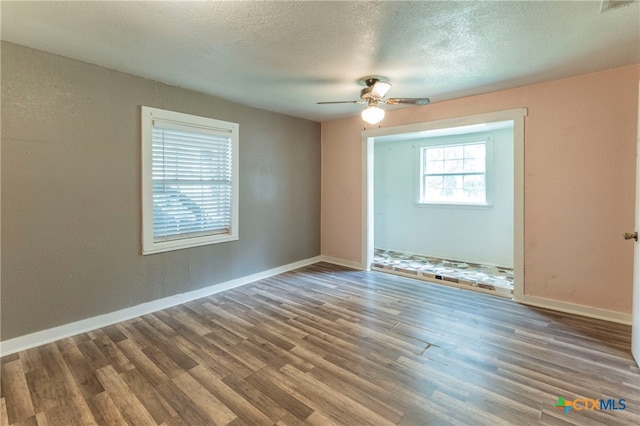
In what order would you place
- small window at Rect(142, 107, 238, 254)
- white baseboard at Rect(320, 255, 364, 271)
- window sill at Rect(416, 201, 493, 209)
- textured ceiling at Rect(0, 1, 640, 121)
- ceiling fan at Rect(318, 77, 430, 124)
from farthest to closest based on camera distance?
window sill at Rect(416, 201, 493, 209) < white baseboard at Rect(320, 255, 364, 271) < small window at Rect(142, 107, 238, 254) < ceiling fan at Rect(318, 77, 430, 124) < textured ceiling at Rect(0, 1, 640, 121)

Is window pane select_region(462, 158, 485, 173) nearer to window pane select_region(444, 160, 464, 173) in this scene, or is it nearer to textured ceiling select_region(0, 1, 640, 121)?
window pane select_region(444, 160, 464, 173)

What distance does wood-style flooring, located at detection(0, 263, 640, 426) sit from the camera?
68.8 inches

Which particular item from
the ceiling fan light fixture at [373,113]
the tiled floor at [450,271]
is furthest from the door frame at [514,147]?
the ceiling fan light fixture at [373,113]

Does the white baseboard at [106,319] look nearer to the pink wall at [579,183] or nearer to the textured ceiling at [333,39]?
the textured ceiling at [333,39]

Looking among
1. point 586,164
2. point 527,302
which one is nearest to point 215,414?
point 527,302

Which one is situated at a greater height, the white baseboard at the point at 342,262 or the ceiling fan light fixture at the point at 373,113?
the ceiling fan light fixture at the point at 373,113

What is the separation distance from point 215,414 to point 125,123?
2787 mm

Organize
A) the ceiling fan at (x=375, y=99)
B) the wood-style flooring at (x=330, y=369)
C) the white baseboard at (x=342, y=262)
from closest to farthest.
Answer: the wood-style flooring at (x=330, y=369) < the ceiling fan at (x=375, y=99) < the white baseboard at (x=342, y=262)

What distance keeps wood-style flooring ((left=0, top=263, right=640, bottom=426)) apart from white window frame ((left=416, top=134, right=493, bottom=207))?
2.25 metres

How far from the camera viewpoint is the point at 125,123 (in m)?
2.97

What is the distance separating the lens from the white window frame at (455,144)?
4.95 meters

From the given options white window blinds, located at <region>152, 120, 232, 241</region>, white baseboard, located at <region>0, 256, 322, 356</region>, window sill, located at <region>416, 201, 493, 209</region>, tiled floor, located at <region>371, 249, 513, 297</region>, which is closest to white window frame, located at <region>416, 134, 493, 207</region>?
window sill, located at <region>416, 201, 493, 209</region>

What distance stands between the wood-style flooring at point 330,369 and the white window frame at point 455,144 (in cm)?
225

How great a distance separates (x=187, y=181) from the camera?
3484mm
